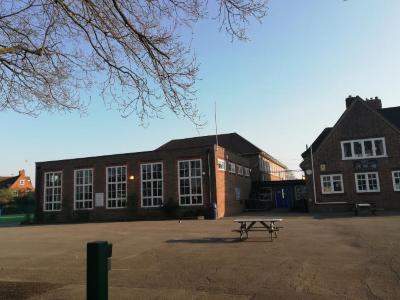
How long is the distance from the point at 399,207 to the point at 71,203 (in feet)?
90.0

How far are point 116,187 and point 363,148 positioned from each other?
68.8 feet

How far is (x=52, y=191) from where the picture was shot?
39031mm

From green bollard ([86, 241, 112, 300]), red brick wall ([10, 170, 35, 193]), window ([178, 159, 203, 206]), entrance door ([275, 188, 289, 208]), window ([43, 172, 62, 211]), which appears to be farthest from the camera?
red brick wall ([10, 170, 35, 193])

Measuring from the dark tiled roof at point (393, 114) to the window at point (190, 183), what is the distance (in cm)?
1835

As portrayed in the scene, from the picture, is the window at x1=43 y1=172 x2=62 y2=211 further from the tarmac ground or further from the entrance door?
the tarmac ground

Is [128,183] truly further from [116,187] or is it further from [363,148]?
[363,148]

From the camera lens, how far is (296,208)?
129 ft

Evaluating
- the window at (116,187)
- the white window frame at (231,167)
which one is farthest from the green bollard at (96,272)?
the white window frame at (231,167)

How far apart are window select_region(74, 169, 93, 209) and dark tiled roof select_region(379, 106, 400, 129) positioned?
2732 cm

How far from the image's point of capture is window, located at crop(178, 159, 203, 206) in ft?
109

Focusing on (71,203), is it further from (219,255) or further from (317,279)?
(317,279)

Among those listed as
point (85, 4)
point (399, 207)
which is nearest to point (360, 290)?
point (85, 4)

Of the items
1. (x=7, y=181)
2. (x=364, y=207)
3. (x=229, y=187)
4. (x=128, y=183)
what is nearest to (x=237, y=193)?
(x=229, y=187)

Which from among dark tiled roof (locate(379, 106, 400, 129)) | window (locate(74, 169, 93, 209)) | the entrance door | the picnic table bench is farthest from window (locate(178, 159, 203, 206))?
dark tiled roof (locate(379, 106, 400, 129))
